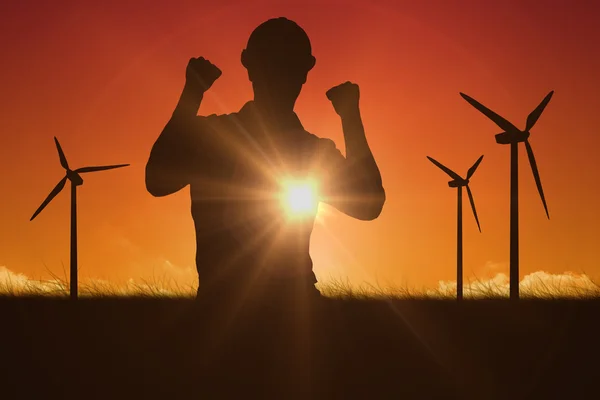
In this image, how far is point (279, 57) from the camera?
7.64m

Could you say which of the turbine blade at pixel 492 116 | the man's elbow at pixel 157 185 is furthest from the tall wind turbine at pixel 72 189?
the man's elbow at pixel 157 185

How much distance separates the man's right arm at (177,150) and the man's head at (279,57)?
29.8 inches

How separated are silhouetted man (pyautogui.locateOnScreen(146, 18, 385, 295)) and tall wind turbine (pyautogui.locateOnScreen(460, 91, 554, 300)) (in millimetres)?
13745

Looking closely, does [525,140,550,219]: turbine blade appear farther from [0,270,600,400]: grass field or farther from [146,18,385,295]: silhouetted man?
[146,18,385,295]: silhouetted man

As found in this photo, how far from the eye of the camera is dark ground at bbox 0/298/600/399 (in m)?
7.49

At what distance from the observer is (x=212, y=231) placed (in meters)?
7.55

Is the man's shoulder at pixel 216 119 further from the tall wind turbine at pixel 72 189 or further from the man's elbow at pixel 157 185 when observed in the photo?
the tall wind turbine at pixel 72 189

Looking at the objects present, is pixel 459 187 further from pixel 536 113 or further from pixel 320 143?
pixel 320 143

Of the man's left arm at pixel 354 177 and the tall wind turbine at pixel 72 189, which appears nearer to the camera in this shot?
the man's left arm at pixel 354 177

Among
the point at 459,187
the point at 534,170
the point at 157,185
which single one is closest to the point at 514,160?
the point at 534,170

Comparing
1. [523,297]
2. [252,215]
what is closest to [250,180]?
[252,215]

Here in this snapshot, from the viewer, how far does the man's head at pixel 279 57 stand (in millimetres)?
7645

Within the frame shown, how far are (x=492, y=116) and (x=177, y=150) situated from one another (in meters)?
17.8

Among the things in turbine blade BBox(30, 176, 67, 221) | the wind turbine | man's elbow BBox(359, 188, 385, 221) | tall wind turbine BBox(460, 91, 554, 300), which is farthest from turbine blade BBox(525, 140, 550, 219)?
turbine blade BBox(30, 176, 67, 221)
